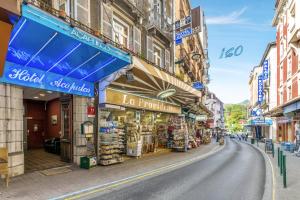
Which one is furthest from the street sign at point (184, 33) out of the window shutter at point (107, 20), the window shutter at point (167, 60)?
the window shutter at point (107, 20)

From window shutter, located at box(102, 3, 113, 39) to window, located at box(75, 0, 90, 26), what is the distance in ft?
3.86

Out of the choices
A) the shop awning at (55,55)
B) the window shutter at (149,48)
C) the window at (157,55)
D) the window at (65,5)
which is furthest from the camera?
the window at (157,55)

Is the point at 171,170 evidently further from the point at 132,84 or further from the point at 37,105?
the point at 37,105

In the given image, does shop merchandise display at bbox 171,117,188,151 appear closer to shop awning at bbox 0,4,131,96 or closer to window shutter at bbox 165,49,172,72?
window shutter at bbox 165,49,172,72

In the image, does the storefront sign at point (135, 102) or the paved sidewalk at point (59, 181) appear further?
the storefront sign at point (135, 102)

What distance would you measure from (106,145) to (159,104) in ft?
27.0

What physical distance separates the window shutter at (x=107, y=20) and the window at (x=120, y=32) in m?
0.73

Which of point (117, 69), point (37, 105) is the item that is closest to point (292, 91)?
point (117, 69)

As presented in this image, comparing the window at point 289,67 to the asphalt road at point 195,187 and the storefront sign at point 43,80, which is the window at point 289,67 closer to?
the asphalt road at point 195,187

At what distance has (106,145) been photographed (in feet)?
41.0

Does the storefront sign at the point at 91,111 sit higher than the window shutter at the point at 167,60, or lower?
lower

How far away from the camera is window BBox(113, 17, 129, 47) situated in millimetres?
15579

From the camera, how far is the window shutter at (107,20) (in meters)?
13.8

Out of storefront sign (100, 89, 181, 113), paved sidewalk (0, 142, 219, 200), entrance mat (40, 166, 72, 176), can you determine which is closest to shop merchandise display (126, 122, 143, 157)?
storefront sign (100, 89, 181, 113)
